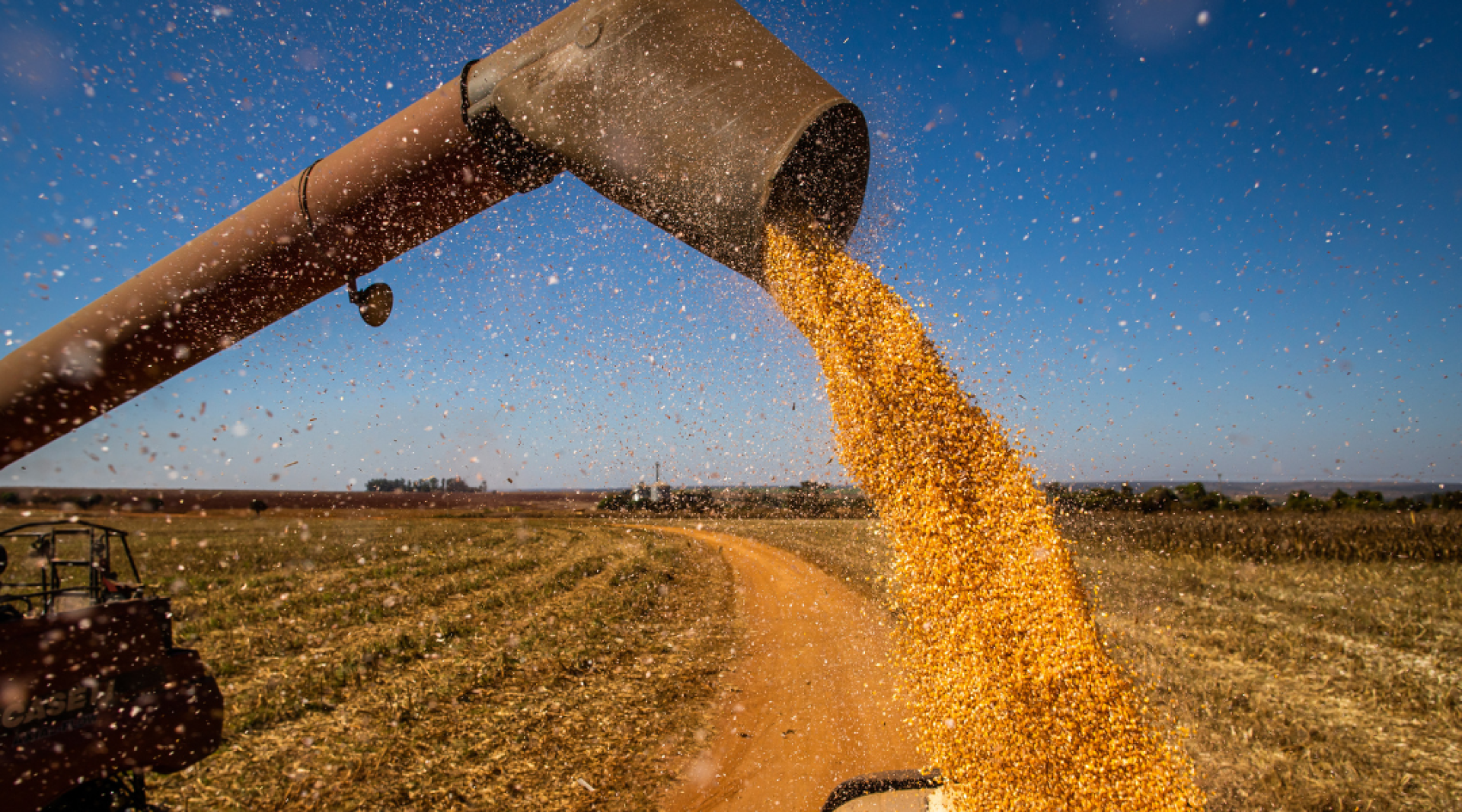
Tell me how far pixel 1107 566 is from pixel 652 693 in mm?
10670

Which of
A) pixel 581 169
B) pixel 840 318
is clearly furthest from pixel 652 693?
pixel 581 169

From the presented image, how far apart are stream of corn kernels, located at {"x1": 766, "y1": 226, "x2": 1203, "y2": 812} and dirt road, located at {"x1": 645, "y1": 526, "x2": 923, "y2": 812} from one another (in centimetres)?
185

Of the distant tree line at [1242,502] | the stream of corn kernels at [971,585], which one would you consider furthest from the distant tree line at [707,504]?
the stream of corn kernels at [971,585]

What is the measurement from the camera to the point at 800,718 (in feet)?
18.2

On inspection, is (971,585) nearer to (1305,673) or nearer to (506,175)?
(506,175)

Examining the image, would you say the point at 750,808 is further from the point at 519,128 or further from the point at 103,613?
the point at 519,128

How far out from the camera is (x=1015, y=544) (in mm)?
2721

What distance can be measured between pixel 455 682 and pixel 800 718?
3.68 metres

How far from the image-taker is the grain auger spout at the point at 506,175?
206 centimetres

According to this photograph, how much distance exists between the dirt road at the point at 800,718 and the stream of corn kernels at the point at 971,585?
1.85m

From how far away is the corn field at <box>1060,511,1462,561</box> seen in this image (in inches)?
486

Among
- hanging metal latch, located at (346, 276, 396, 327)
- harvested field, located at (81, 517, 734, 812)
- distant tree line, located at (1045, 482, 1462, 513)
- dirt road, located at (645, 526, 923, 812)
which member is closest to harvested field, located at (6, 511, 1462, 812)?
harvested field, located at (81, 517, 734, 812)

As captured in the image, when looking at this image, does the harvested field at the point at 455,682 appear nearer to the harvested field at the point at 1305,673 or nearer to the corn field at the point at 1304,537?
the harvested field at the point at 1305,673

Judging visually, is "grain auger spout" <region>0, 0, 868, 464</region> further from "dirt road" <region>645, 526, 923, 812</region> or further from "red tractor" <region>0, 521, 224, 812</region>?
"dirt road" <region>645, 526, 923, 812</region>
